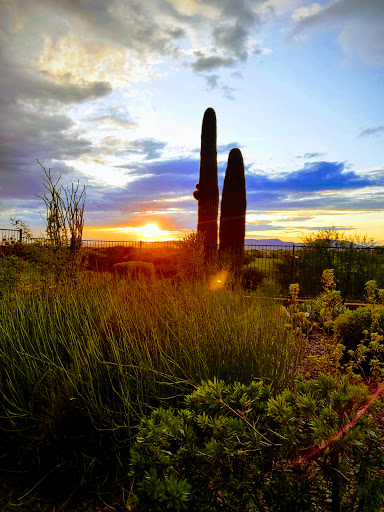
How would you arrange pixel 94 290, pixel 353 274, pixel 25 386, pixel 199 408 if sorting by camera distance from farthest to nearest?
pixel 353 274, pixel 94 290, pixel 25 386, pixel 199 408

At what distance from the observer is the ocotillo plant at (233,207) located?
655 inches

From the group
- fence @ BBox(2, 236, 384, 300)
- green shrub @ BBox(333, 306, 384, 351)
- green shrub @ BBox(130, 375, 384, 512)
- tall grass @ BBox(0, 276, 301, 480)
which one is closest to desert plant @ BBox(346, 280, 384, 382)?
green shrub @ BBox(333, 306, 384, 351)

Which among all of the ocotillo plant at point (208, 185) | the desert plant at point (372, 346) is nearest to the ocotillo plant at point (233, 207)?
the ocotillo plant at point (208, 185)

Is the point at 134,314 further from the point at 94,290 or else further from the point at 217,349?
the point at 94,290

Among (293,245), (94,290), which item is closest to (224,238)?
(293,245)

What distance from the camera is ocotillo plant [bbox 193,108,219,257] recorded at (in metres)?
16.4

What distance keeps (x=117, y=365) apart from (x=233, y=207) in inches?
565

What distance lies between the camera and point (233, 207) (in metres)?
17.1

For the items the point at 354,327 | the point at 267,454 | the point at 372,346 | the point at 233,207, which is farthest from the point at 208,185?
the point at 267,454

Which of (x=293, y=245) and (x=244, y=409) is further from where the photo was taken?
(x=293, y=245)

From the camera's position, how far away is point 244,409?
209 centimetres

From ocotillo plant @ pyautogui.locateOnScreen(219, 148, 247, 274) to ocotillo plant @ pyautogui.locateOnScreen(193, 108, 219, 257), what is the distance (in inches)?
19.3

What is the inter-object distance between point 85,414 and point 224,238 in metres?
14.0

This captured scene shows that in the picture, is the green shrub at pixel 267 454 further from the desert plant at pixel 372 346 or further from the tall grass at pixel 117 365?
the desert plant at pixel 372 346
